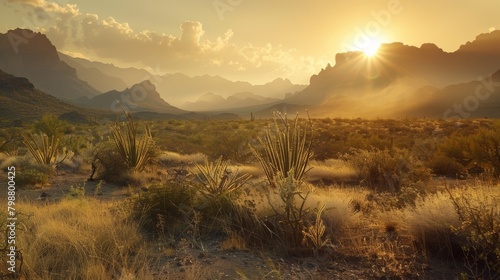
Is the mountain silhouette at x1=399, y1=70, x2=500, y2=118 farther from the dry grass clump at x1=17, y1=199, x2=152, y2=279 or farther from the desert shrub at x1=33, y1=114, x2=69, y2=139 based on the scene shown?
the dry grass clump at x1=17, y1=199, x2=152, y2=279

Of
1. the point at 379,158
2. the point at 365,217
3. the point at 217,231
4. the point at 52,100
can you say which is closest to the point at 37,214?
the point at 217,231

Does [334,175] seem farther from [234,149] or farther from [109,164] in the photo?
[109,164]

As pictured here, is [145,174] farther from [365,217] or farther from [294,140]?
[365,217]

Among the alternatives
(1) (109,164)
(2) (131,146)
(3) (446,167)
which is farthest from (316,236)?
(3) (446,167)

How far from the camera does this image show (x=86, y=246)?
471 centimetres

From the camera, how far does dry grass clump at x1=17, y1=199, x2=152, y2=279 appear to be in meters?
4.12

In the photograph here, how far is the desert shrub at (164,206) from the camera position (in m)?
6.20

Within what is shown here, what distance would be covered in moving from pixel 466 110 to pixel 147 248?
10352cm

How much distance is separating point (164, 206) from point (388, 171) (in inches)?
284

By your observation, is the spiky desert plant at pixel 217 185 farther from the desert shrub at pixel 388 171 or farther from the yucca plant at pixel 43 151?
the yucca plant at pixel 43 151

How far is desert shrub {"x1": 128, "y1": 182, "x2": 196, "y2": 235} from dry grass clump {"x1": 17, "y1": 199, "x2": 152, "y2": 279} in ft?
1.09

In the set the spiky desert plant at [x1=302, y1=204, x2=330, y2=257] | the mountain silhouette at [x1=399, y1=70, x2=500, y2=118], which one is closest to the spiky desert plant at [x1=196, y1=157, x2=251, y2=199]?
the spiky desert plant at [x1=302, y1=204, x2=330, y2=257]

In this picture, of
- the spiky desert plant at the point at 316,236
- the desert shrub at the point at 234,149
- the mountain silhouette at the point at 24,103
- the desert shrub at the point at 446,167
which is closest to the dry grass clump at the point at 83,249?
the spiky desert plant at the point at 316,236

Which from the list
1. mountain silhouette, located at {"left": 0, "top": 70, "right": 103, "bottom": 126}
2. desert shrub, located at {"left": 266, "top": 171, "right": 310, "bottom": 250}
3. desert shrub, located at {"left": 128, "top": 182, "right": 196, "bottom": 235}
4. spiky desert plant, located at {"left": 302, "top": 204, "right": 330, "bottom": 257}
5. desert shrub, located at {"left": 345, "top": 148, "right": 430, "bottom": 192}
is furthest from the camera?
mountain silhouette, located at {"left": 0, "top": 70, "right": 103, "bottom": 126}
